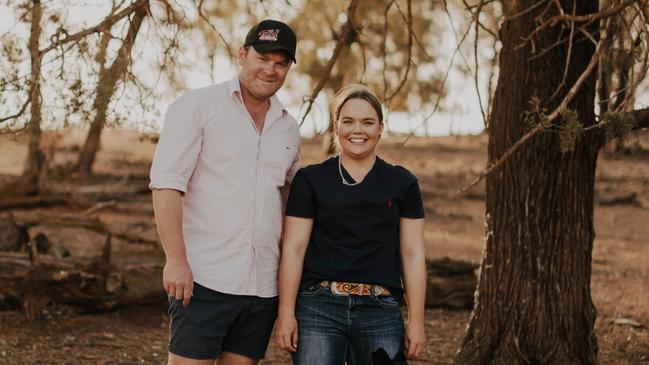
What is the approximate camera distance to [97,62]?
18.8 ft

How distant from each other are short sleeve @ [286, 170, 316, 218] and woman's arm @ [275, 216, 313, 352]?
0.08 feet

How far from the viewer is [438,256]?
39.7 feet

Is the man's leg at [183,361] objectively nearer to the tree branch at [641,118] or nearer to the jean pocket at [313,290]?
the jean pocket at [313,290]

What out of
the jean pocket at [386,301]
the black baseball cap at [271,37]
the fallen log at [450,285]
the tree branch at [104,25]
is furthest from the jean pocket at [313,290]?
the fallen log at [450,285]

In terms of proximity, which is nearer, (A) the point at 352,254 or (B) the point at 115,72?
(A) the point at 352,254

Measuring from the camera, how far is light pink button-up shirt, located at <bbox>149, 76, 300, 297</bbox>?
379 centimetres

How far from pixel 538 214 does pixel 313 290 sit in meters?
2.69

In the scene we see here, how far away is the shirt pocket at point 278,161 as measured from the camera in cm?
387

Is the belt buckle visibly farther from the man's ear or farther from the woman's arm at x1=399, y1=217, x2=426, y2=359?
the man's ear

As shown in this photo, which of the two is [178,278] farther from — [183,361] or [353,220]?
[353,220]

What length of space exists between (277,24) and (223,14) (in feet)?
28.3

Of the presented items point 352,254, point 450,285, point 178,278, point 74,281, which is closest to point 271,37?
point 352,254

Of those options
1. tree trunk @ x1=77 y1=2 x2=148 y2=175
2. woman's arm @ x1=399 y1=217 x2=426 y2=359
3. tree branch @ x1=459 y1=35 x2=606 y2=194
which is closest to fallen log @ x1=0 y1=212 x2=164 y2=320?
tree trunk @ x1=77 y1=2 x2=148 y2=175

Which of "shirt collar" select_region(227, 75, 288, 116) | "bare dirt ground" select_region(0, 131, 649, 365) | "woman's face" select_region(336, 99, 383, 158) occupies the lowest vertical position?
"bare dirt ground" select_region(0, 131, 649, 365)
